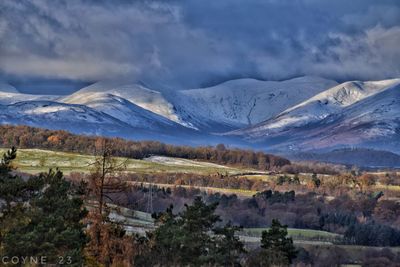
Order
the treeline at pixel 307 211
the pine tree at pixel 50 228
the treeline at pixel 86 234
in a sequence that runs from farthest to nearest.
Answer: the treeline at pixel 307 211 → the treeline at pixel 86 234 → the pine tree at pixel 50 228

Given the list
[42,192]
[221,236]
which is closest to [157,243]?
[221,236]

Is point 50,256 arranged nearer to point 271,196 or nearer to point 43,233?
point 43,233

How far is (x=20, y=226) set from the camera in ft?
118

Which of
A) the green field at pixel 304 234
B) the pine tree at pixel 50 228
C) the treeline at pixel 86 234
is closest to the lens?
the pine tree at pixel 50 228

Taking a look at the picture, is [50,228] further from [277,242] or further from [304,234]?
[304,234]

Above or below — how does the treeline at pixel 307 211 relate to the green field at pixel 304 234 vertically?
above

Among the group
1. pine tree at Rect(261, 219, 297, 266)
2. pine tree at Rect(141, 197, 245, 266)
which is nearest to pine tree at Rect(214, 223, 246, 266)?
pine tree at Rect(141, 197, 245, 266)

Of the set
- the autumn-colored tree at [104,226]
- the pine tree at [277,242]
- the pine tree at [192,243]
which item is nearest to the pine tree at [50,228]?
the autumn-colored tree at [104,226]

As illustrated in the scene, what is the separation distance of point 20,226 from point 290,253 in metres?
26.6

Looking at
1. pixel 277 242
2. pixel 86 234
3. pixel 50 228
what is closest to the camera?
pixel 50 228

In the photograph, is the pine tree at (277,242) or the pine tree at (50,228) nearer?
the pine tree at (50,228)

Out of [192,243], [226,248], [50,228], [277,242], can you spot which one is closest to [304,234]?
[277,242]

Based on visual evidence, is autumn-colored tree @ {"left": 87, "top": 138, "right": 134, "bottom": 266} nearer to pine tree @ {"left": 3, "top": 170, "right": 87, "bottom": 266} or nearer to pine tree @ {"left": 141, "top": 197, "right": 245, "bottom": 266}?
pine tree @ {"left": 3, "top": 170, "right": 87, "bottom": 266}

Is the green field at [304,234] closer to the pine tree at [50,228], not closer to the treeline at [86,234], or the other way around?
the treeline at [86,234]
